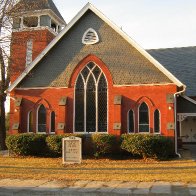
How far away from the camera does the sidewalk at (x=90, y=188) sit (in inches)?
456

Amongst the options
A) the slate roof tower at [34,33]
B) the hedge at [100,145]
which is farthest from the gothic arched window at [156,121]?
the slate roof tower at [34,33]

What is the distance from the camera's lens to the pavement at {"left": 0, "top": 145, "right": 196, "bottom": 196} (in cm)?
1155

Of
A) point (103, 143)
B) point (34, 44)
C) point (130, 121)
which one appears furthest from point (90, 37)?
point (34, 44)

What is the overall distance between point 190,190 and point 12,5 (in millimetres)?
17723

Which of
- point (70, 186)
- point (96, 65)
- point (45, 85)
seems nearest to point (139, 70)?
point (96, 65)

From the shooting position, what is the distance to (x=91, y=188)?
1241cm

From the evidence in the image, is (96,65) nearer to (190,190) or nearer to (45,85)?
(45,85)

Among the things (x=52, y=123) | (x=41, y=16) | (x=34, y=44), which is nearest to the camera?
(x=52, y=123)

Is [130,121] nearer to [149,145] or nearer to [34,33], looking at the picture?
[149,145]

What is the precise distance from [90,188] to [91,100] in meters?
11.8

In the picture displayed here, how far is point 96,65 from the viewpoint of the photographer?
23.9 metres

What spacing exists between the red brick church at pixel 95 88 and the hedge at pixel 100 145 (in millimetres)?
1188

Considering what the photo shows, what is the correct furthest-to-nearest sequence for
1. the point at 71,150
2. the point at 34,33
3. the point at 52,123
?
the point at 34,33, the point at 52,123, the point at 71,150

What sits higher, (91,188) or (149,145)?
(149,145)
